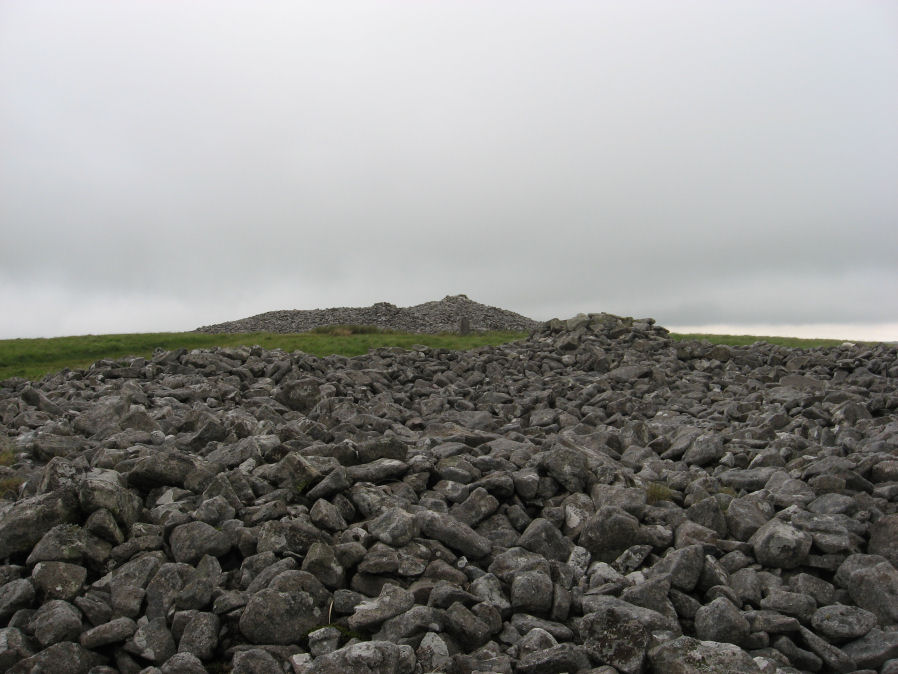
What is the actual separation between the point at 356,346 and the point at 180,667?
25.0 m

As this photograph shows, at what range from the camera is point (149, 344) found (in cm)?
3331

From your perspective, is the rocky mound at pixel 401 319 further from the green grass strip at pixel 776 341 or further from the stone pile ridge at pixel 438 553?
the stone pile ridge at pixel 438 553

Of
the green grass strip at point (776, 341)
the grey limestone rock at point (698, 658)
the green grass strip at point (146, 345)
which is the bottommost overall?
the grey limestone rock at point (698, 658)

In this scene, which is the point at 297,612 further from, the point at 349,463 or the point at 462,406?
the point at 462,406

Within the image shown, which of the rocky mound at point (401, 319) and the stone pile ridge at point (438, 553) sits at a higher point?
the rocky mound at point (401, 319)

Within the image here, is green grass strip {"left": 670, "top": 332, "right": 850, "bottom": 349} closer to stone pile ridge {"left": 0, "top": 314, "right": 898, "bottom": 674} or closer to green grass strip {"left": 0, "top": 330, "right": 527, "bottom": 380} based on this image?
green grass strip {"left": 0, "top": 330, "right": 527, "bottom": 380}

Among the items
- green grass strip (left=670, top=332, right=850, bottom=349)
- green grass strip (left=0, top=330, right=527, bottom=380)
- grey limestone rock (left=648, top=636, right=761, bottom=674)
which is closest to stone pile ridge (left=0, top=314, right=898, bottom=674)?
grey limestone rock (left=648, top=636, right=761, bottom=674)

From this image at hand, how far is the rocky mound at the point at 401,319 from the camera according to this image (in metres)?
46.8

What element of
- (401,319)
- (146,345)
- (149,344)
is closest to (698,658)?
(146,345)

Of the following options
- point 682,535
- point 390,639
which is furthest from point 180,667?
point 682,535

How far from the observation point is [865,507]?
825 centimetres

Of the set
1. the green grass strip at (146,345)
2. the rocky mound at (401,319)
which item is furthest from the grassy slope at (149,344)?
the rocky mound at (401,319)

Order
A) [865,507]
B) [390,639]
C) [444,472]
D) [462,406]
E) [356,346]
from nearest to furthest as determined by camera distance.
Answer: [390,639] < [865,507] < [444,472] < [462,406] < [356,346]

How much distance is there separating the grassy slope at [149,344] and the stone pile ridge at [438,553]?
59.8ft
